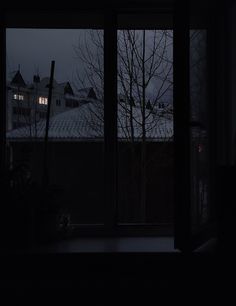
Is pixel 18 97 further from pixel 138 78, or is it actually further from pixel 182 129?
pixel 182 129

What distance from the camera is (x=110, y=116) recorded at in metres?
3.53

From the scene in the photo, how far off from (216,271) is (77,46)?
67.8 inches

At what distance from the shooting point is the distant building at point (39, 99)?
3562 millimetres

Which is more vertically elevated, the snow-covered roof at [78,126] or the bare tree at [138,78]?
the bare tree at [138,78]

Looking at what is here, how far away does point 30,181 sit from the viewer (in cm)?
338

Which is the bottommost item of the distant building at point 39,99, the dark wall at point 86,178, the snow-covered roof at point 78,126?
the dark wall at point 86,178

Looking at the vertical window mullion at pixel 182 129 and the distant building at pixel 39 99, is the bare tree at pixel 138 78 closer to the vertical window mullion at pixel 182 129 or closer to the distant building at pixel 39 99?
the distant building at pixel 39 99

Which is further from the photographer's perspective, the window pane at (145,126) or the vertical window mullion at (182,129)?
the window pane at (145,126)

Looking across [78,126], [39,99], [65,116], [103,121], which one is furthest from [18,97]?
[103,121]

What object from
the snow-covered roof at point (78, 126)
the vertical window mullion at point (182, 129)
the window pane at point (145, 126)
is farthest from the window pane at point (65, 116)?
the vertical window mullion at point (182, 129)

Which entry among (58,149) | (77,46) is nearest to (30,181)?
(58,149)

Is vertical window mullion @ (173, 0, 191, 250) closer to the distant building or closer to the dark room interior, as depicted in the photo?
the dark room interior

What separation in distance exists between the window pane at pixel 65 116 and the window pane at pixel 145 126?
161 millimetres

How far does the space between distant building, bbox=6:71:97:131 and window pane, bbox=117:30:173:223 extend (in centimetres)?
29
